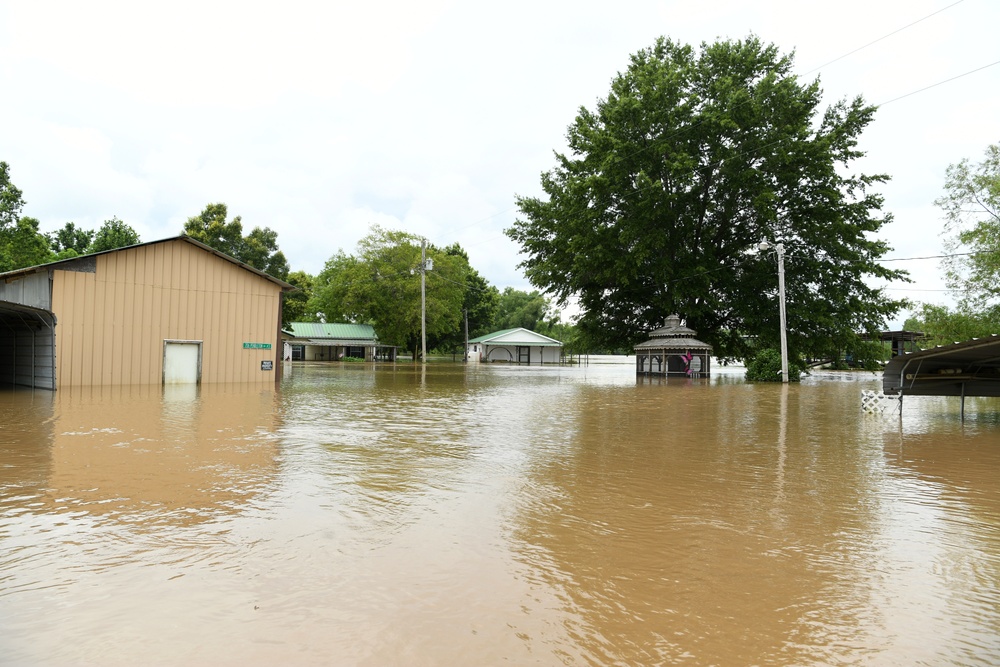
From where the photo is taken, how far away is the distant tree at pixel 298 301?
71.9 m

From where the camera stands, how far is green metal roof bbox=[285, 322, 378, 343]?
62312 mm

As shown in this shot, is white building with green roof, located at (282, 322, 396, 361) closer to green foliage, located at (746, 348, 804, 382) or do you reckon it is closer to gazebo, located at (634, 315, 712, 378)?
gazebo, located at (634, 315, 712, 378)

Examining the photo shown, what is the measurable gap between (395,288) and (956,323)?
45311 mm

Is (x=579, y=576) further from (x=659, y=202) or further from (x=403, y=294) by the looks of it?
(x=403, y=294)

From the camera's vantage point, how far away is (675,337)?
1345 inches

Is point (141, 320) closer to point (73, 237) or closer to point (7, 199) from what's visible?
point (7, 199)

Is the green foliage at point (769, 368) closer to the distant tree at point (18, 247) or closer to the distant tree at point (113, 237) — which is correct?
the distant tree at point (18, 247)

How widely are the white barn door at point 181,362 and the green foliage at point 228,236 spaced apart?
118 ft

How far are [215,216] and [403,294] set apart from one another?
64.5ft

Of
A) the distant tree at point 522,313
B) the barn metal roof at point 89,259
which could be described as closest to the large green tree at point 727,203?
the barn metal roof at point 89,259

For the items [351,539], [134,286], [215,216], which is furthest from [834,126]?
[215,216]

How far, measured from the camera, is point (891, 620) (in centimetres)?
345

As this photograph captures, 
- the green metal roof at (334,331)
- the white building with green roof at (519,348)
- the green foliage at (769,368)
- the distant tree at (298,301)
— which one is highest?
the distant tree at (298,301)

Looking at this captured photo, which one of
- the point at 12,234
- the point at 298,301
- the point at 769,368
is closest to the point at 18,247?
the point at 12,234
